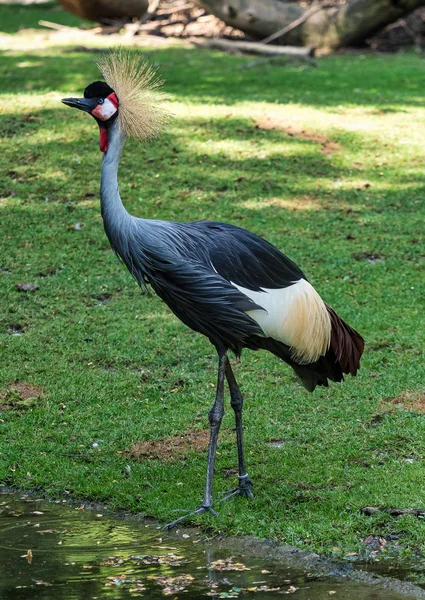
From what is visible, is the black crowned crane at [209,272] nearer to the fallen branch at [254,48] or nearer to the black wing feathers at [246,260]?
the black wing feathers at [246,260]

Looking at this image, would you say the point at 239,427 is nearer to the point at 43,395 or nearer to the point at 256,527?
the point at 256,527

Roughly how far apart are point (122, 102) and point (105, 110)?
0.37 ft

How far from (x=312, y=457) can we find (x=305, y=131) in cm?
686

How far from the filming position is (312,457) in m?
6.02

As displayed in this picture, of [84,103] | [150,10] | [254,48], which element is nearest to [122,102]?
[84,103]

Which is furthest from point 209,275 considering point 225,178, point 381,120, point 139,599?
point 381,120

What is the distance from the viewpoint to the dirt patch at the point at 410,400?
6625 mm

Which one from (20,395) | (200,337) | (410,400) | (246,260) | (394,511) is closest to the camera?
(394,511)

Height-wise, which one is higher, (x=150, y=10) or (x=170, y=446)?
(x=150, y=10)

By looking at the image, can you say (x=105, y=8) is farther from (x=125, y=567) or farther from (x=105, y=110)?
(x=125, y=567)

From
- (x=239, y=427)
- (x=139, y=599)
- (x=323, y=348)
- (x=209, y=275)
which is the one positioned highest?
(x=209, y=275)

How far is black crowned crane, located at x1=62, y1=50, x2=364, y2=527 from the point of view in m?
5.34

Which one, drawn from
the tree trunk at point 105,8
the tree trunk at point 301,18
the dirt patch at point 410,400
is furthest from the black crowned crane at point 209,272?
the tree trunk at point 105,8

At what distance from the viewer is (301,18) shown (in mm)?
16891
